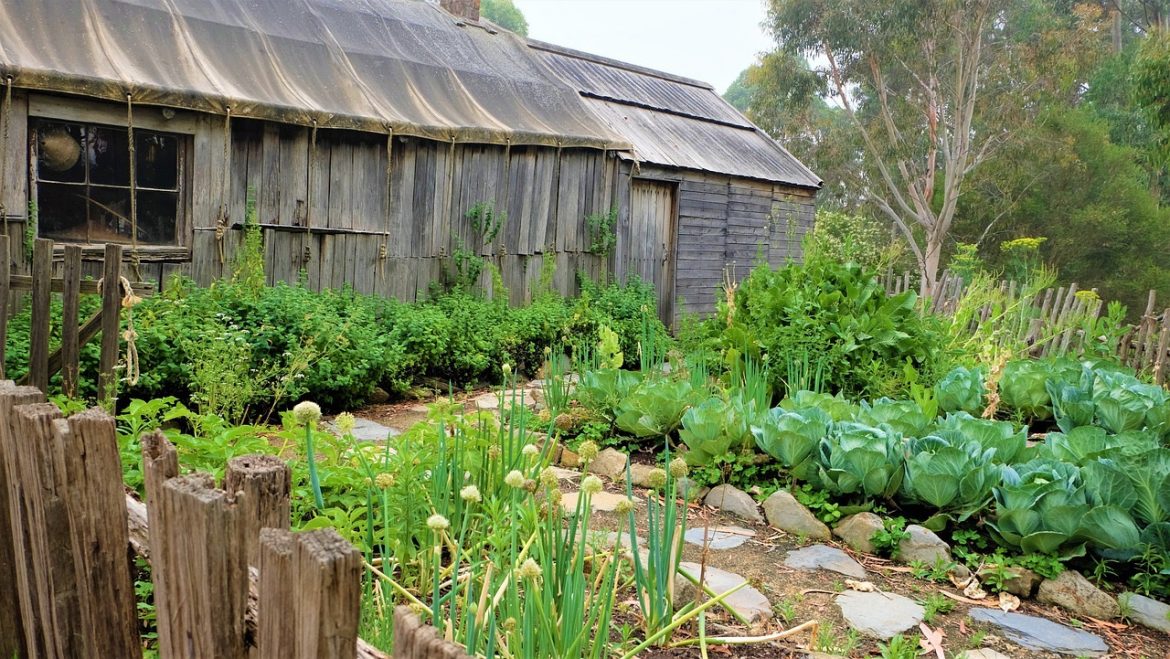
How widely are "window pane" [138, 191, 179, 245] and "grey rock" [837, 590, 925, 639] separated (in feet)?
20.4

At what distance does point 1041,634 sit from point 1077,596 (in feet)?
1.37

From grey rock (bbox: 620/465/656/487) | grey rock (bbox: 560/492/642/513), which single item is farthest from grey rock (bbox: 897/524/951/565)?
grey rock (bbox: 620/465/656/487)

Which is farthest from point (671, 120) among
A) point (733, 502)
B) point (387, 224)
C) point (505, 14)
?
point (505, 14)

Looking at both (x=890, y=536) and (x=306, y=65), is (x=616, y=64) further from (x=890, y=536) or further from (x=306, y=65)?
(x=890, y=536)

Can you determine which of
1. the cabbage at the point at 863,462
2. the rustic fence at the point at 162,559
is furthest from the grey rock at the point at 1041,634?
the rustic fence at the point at 162,559

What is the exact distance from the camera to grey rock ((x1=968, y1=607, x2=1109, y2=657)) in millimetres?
3174

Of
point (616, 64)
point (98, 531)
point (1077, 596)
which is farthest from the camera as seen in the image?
point (616, 64)

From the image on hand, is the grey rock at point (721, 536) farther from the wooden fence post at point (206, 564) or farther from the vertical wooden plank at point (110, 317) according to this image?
the vertical wooden plank at point (110, 317)

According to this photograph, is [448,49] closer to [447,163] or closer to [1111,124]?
[447,163]

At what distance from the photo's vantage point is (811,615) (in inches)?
128

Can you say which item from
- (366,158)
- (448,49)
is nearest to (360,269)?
(366,158)

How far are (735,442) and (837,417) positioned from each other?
0.60m

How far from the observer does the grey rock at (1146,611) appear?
340 centimetres

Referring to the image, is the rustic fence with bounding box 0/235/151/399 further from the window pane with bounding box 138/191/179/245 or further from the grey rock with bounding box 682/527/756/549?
the grey rock with bounding box 682/527/756/549
